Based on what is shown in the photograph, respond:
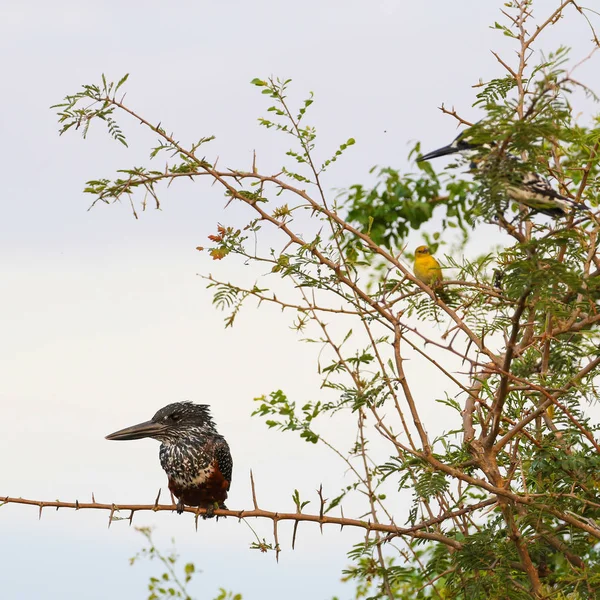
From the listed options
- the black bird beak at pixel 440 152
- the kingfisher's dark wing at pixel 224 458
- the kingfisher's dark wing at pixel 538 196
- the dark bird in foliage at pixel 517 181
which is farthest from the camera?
the kingfisher's dark wing at pixel 224 458

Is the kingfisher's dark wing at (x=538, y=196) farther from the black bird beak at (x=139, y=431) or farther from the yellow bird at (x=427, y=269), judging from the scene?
the black bird beak at (x=139, y=431)

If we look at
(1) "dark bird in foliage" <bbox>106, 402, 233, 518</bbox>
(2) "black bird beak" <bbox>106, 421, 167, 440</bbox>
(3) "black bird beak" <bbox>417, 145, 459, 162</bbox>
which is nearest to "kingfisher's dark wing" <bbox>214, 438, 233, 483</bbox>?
(1) "dark bird in foliage" <bbox>106, 402, 233, 518</bbox>

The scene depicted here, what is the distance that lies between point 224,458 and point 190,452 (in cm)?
23

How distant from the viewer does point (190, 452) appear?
5.76m

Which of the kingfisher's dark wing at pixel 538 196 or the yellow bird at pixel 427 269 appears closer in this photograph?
the kingfisher's dark wing at pixel 538 196

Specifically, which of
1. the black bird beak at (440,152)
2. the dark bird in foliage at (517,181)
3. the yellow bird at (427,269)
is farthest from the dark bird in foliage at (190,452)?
the dark bird in foliage at (517,181)

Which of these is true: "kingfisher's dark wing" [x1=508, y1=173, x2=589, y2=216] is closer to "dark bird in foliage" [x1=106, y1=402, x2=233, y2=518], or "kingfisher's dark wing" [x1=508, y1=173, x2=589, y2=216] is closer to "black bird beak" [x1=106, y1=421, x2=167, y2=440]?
"dark bird in foliage" [x1=106, y1=402, x2=233, y2=518]

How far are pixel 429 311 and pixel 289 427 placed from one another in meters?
1.04

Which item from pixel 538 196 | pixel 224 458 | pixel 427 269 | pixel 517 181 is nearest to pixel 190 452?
pixel 224 458

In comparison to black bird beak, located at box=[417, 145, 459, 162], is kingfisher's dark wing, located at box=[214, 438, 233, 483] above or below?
below

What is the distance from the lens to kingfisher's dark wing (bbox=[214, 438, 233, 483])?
5805 mm

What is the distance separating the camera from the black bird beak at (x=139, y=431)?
5551mm

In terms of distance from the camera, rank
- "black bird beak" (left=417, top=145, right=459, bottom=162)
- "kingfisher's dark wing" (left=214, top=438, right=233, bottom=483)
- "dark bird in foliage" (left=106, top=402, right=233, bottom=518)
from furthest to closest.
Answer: "kingfisher's dark wing" (left=214, top=438, right=233, bottom=483) < "dark bird in foliage" (left=106, top=402, right=233, bottom=518) < "black bird beak" (left=417, top=145, right=459, bottom=162)

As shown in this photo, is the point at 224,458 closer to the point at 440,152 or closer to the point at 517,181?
the point at 440,152
